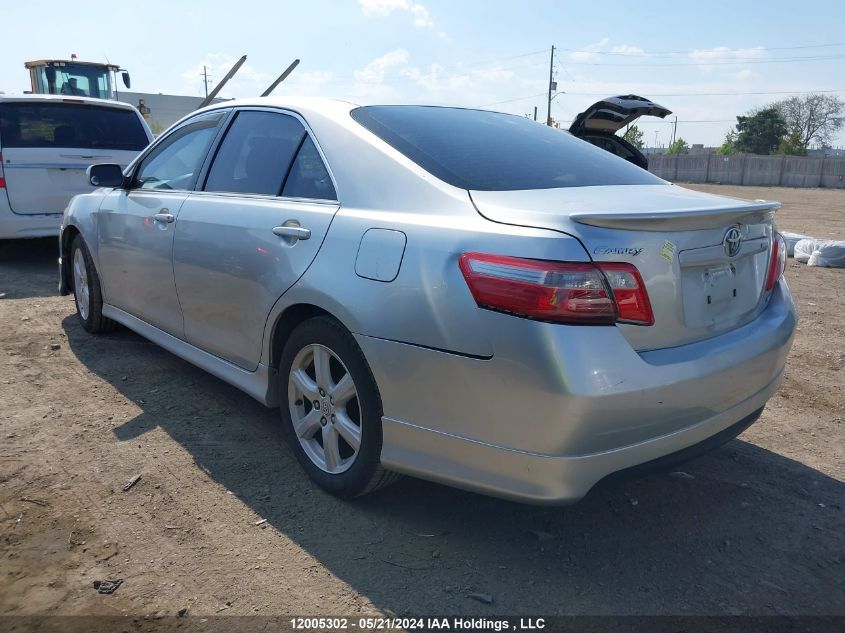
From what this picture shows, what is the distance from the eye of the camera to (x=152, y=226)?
395 centimetres

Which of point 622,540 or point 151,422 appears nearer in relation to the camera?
point 622,540

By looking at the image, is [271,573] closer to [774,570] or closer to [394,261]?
[394,261]

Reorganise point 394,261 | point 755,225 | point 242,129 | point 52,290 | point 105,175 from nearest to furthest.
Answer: point 394,261 < point 755,225 < point 242,129 < point 105,175 < point 52,290

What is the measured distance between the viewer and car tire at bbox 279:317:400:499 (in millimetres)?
2615

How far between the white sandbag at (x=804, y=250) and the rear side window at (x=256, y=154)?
8.08 metres

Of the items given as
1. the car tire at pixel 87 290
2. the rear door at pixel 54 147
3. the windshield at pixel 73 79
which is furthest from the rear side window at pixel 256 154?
the windshield at pixel 73 79

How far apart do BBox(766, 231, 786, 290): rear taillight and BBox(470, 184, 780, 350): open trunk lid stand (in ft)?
0.60

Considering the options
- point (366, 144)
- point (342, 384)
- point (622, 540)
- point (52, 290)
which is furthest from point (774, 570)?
point (52, 290)

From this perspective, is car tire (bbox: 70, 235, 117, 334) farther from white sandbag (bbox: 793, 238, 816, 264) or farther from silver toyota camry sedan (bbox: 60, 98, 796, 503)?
white sandbag (bbox: 793, 238, 816, 264)

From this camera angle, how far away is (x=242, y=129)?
11.7 feet

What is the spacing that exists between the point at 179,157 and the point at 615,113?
438 centimetres

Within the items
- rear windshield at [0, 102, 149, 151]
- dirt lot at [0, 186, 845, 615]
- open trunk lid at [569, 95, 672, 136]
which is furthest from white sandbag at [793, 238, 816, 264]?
rear windshield at [0, 102, 149, 151]

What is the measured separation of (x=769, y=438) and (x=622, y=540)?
1.43 meters

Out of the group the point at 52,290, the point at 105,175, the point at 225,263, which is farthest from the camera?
the point at 52,290
